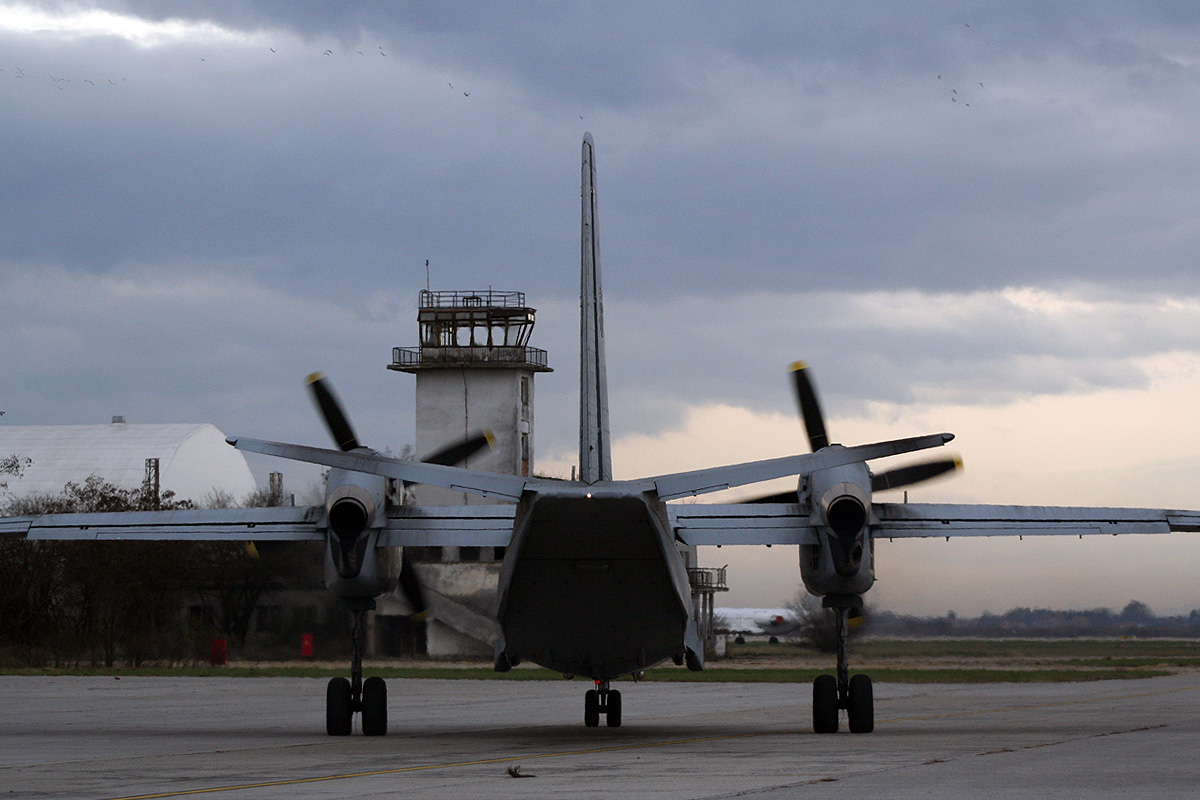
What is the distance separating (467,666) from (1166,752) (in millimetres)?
45608

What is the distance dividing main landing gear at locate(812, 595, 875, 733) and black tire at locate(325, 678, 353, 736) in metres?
6.70

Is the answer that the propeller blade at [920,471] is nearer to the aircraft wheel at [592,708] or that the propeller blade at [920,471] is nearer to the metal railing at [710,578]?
the aircraft wheel at [592,708]

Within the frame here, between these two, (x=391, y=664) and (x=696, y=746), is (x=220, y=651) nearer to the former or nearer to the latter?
(x=391, y=664)

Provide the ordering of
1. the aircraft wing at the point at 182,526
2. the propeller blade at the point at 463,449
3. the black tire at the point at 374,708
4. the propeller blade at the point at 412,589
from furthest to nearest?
the propeller blade at the point at 463,449, the propeller blade at the point at 412,589, the aircraft wing at the point at 182,526, the black tire at the point at 374,708

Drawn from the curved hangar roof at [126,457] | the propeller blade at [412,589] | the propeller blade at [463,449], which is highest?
the curved hangar roof at [126,457]

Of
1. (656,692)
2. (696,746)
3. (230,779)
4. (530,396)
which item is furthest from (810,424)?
(530,396)

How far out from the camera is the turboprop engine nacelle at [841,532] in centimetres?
1875

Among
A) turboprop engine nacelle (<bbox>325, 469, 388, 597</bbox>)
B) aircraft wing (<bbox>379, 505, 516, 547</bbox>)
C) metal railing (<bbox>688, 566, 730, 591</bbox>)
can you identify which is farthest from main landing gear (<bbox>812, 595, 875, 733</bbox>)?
metal railing (<bbox>688, 566, 730, 591</bbox>)

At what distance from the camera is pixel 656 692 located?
38156mm

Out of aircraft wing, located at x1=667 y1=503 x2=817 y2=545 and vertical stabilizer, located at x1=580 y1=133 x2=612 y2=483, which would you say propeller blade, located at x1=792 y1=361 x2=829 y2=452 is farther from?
vertical stabilizer, located at x1=580 y1=133 x2=612 y2=483

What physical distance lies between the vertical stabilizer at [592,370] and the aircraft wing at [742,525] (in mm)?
3954

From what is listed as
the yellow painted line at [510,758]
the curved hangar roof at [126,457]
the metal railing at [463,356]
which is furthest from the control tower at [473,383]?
the yellow painted line at [510,758]

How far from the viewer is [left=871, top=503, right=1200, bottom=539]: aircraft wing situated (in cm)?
1956

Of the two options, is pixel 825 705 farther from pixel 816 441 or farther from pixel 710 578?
pixel 710 578
